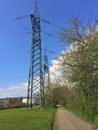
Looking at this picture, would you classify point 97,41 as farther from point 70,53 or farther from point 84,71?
Result: point 70,53

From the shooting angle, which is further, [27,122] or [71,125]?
[27,122]

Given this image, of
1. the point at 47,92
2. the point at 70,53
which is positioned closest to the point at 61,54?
the point at 70,53

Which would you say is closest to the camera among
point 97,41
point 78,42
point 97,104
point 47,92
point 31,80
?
point 97,41

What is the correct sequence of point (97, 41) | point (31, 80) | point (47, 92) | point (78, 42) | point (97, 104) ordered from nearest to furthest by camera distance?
1. point (97, 41)
2. point (78, 42)
3. point (97, 104)
4. point (31, 80)
5. point (47, 92)

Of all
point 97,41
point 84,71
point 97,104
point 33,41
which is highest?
point 33,41

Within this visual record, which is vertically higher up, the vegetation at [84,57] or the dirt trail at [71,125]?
the vegetation at [84,57]

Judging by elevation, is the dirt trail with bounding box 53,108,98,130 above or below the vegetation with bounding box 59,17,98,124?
below

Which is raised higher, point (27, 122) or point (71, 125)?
point (27, 122)

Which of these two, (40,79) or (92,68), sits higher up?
(40,79)

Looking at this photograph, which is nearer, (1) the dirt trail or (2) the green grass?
(1) the dirt trail

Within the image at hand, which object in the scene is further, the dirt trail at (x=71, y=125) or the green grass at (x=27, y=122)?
the green grass at (x=27, y=122)

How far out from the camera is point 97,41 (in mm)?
19906

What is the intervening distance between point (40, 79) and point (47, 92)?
34.1 metres

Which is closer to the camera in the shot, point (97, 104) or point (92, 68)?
point (92, 68)
